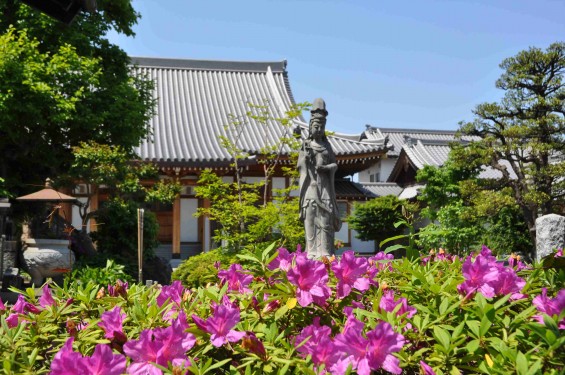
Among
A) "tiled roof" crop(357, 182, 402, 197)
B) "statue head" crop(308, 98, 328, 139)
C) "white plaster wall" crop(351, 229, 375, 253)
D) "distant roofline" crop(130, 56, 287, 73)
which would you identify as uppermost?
"distant roofline" crop(130, 56, 287, 73)

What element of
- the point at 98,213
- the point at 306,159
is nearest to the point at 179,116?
the point at 98,213

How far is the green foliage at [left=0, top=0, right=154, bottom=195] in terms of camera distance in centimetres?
1042

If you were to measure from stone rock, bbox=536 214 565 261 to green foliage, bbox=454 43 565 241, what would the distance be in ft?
20.4

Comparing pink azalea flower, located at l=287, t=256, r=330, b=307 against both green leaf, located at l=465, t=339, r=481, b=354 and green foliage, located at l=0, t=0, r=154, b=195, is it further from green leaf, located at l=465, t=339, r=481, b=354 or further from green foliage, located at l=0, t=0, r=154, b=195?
green foliage, located at l=0, t=0, r=154, b=195

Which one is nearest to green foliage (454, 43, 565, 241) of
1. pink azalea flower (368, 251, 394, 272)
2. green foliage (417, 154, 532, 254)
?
green foliage (417, 154, 532, 254)

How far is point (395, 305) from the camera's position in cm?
132

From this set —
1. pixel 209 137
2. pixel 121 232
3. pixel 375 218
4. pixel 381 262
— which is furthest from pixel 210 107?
pixel 381 262

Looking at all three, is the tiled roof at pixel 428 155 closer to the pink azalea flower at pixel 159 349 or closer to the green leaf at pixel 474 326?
the green leaf at pixel 474 326

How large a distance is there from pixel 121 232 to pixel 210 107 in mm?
10048

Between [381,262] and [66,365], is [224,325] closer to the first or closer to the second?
[66,365]

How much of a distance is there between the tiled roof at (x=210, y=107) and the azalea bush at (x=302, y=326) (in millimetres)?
15115

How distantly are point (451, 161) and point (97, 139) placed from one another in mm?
10939

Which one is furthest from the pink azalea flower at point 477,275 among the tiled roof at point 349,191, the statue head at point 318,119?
the tiled roof at point 349,191

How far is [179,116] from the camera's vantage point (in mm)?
21141
